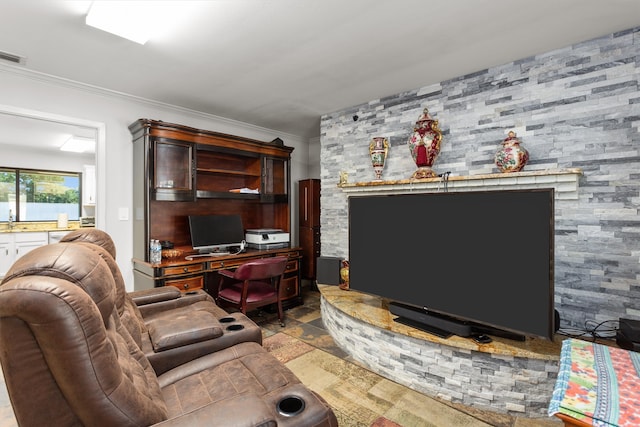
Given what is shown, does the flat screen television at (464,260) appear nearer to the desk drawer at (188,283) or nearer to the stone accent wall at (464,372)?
the stone accent wall at (464,372)

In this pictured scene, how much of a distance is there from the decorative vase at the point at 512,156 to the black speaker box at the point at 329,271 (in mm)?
1804

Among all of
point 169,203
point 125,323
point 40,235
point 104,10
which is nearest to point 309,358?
point 125,323

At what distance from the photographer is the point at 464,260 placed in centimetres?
218

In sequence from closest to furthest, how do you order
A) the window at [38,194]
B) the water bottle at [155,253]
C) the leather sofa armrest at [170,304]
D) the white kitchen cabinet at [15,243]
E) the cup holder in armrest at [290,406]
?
the cup holder in armrest at [290,406]
the leather sofa armrest at [170,304]
the water bottle at [155,253]
the white kitchen cabinet at [15,243]
the window at [38,194]

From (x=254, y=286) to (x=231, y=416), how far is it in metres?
2.66

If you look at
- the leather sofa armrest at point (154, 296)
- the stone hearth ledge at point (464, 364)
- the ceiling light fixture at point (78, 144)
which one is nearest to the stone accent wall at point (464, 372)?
the stone hearth ledge at point (464, 364)

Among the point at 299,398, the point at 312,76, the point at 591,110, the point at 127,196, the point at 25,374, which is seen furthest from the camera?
the point at 127,196

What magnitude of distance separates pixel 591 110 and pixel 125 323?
3.39 metres

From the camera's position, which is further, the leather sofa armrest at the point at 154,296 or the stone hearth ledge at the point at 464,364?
the leather sofa armrest at the point at 154,296

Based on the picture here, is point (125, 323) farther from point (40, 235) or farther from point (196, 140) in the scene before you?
point (40, 235)

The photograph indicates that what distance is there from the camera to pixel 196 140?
140 inches

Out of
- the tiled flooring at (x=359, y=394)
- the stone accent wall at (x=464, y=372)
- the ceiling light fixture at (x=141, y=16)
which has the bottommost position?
the tiled flooring at (x=359, y=394)

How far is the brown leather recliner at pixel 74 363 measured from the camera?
2.62 feet

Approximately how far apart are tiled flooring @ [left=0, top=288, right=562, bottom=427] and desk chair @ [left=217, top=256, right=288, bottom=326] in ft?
1.28
